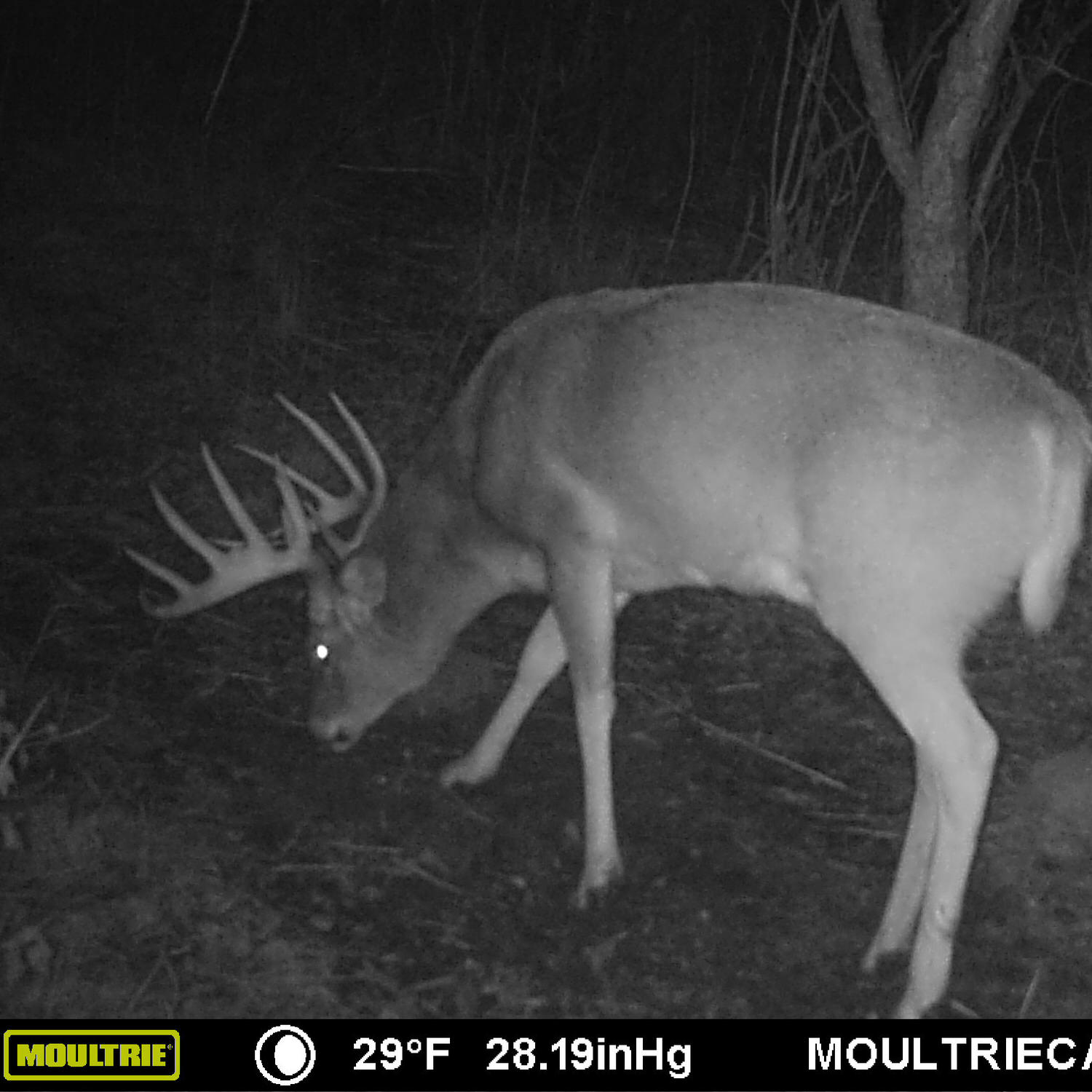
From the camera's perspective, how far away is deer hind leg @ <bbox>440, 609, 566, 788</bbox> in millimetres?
5852

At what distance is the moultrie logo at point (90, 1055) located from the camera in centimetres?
414

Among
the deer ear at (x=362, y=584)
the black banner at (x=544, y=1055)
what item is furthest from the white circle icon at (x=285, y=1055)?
the deer ear at (x=362, y=584)

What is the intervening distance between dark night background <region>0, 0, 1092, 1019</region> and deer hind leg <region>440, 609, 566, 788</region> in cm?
10

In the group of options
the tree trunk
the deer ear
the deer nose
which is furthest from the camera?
the tree trunk

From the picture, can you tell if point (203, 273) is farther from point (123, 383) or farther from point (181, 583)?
point (181, 583)

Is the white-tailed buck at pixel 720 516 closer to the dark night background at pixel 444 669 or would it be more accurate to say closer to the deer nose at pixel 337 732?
the deer nose at pixel 337 732

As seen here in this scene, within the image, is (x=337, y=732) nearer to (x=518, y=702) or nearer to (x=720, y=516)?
(x=518, y=702)

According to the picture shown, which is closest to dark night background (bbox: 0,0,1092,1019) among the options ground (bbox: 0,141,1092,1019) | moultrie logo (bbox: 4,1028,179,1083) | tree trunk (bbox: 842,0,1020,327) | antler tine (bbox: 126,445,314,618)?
ground (bbox: 0,141,1092,1019)


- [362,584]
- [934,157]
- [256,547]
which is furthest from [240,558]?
[934,157]

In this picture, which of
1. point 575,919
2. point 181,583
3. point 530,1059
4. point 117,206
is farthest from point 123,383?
point 530,1059

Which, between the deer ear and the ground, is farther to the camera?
the deer ear

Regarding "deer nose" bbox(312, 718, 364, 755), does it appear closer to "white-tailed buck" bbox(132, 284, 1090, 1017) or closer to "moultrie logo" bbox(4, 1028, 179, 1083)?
"white-tailed buck" bbox(132, 284, 1090, 1017)

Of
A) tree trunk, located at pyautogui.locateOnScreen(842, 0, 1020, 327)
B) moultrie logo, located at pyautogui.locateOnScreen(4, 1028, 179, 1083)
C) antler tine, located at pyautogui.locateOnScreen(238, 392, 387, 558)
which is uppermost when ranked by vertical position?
tree trunk, located at pyautogui.locateOnScreen(842, 0, 1020, 327)

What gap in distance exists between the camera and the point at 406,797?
5707 millimetres
